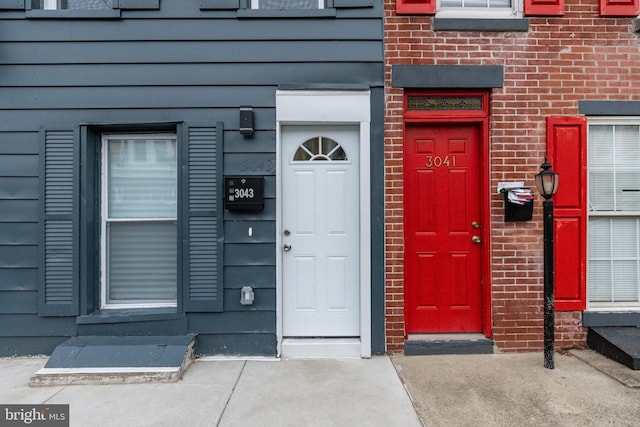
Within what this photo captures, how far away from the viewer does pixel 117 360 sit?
360cm

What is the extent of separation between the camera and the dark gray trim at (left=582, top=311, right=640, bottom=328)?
13.4 feet

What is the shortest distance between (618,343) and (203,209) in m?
4.46

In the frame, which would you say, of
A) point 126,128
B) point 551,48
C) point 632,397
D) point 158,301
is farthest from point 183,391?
point 551,48

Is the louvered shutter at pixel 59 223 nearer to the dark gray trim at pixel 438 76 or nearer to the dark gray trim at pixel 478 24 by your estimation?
the dark gray trim at pixel 438 76

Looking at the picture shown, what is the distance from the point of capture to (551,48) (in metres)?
4.11

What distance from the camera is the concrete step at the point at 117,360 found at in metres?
3.46

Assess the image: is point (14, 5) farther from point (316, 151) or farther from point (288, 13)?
point (316, 151)

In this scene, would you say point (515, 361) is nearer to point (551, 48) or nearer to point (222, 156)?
point (551, 48)

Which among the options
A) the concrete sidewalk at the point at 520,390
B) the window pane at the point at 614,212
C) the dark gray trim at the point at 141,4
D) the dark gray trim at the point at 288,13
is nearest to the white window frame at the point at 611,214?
the window pane at the point at 614,212

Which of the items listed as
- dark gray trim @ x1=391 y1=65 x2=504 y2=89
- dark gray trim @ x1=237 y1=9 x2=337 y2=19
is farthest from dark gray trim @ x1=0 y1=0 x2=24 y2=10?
dark gray trim @ x1=391 y1=65 x2=504 y2=89

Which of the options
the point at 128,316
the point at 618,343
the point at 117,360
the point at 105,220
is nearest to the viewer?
the point at 117,360

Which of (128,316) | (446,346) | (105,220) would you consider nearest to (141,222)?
(105,220)

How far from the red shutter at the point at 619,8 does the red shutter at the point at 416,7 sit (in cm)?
186

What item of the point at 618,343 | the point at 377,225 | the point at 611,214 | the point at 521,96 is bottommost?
the point at 618,343
